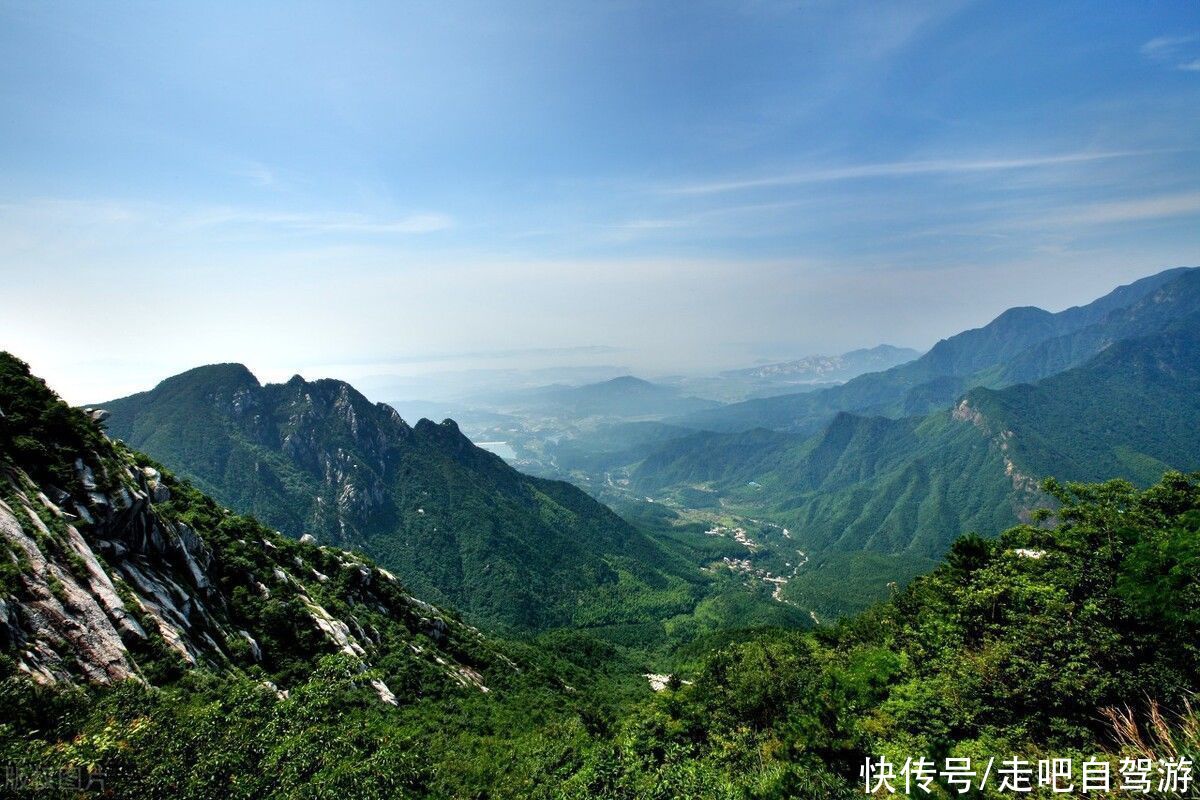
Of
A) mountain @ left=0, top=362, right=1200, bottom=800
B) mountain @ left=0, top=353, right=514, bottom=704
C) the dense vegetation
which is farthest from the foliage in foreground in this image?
the dense vegetation

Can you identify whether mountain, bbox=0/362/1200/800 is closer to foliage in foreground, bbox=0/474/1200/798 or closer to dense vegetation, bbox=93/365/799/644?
foliage in foreground, bbox=0/474/1200/798

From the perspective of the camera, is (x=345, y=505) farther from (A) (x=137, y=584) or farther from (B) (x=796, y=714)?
(B) (x=796, y=714)

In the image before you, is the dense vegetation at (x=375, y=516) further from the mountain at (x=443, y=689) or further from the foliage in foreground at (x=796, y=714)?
the foliage in foreground at (x=796, y=714)

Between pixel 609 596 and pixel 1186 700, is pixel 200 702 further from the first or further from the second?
pixel 609 596

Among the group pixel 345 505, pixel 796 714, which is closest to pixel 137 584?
pixel 796 714

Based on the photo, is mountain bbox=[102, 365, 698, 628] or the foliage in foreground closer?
the foliage in foreground

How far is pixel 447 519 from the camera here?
193000mm

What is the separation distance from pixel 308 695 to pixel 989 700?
43.9 metres

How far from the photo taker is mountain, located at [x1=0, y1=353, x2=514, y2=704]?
2739 centimetres

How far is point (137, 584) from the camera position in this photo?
3756 cm

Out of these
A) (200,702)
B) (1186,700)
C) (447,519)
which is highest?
(200,702)

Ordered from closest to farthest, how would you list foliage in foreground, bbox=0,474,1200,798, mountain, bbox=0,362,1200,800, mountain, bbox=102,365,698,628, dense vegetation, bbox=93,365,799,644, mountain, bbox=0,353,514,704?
1. foliage in foreground, bbox=0,474,1200,798
2. mountain, bbox=0,362,1200,800
3. mountain, bbox=0,353,514,704
4. dense vegetation, bbox=93,365,799,644
5. mountain, bbox=102,365,698,628

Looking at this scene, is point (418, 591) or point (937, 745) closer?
point (937, 745)

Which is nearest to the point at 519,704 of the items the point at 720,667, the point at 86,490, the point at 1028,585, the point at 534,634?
the point at 720,667
